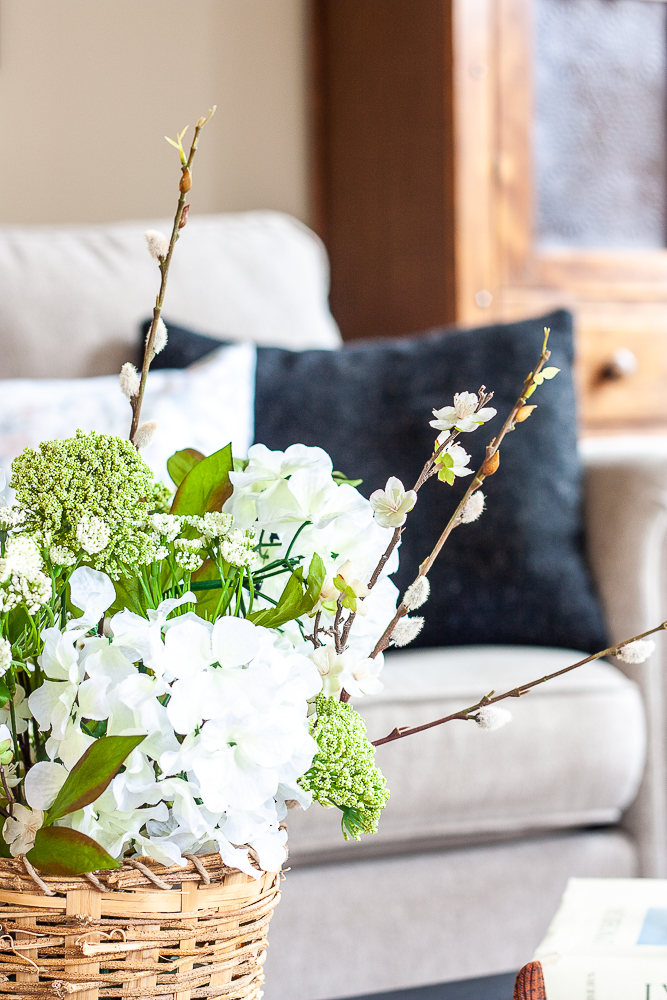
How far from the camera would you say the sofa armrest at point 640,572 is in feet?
4.00

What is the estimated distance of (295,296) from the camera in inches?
66.1

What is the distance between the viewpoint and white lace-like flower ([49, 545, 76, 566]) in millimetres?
395

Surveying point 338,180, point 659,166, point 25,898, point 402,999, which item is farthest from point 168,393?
point 659,166

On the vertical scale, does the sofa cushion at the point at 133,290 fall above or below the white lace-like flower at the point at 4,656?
above

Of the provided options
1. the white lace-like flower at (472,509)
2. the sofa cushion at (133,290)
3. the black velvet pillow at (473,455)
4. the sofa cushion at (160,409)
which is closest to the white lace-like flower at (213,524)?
the white lace-like flower at (472,509)

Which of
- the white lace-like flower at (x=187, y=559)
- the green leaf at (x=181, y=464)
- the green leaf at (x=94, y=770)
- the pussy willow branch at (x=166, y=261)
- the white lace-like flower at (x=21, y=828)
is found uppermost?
the pussy willow branch at (x=166, y=261)

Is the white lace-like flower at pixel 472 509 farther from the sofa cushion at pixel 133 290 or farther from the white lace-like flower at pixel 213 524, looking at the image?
the sofa cushion at pixel 133 290

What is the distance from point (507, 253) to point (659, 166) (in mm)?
473

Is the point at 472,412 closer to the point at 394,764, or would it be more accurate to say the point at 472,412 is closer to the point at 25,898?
the point at 25,898

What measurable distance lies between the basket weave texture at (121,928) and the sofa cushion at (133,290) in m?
1.16

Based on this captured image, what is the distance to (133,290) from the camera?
5.04ft

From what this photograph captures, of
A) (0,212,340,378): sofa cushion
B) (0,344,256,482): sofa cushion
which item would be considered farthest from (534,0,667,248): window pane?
(0,344,256,482): sofa cushion

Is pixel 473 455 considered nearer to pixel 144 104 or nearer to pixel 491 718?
pixel 491 718

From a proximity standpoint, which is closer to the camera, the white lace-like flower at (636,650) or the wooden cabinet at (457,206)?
the white lace-like flower at (636,650)
